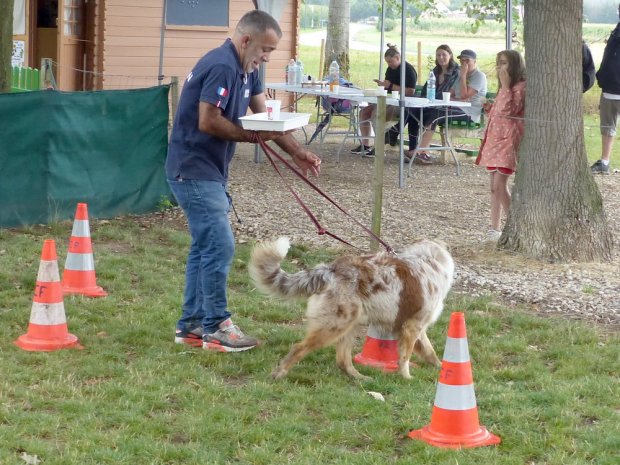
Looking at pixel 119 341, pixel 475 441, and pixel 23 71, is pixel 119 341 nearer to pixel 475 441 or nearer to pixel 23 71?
pixel 475 441

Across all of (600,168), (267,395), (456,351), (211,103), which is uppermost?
(211,103)

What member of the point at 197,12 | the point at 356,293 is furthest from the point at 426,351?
the point at 197,12

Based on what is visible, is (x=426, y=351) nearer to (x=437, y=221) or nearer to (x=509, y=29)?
(x=437, y=221)

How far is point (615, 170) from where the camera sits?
14.2m

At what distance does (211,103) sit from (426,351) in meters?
2.01

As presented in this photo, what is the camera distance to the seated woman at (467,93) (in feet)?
45.0

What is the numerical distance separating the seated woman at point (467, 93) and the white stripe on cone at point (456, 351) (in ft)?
30.8

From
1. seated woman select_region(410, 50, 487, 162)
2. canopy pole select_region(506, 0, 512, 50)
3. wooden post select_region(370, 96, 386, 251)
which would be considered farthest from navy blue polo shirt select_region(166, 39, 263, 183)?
seated woman select_region(410, 50, 487, 162)

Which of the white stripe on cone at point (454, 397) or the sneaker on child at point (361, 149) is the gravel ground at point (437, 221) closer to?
the sneaker on child at point (361, 149)

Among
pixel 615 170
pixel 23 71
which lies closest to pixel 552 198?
pixel 615 170

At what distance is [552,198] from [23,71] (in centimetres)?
983

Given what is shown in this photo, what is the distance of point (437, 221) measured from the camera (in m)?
10.1

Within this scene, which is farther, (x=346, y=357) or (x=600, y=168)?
(x=600, y=168)

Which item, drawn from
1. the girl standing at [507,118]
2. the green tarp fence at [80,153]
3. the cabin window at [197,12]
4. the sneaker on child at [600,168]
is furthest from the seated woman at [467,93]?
the cabin window at [197,12]
